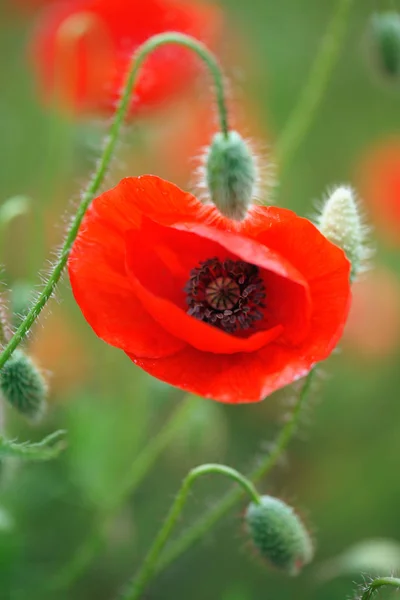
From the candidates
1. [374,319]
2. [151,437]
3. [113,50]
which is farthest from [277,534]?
[374,319]

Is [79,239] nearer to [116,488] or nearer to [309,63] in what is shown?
[116,488]

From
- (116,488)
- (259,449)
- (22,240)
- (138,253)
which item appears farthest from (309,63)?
(138,253)

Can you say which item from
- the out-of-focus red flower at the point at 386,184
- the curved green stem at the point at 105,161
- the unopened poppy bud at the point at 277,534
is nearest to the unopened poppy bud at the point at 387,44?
the curved green stem at the point at 105,161

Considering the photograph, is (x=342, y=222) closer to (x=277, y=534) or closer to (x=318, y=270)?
(x=318, y=270)

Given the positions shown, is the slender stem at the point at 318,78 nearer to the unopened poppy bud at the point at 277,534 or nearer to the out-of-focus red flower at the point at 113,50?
the out-of-focus red flower at the point at 113,50

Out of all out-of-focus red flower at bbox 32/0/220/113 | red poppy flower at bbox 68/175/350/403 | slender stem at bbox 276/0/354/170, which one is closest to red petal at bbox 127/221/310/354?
red poppy flower at bbox 68/175/350/403

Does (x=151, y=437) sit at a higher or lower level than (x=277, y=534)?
higher

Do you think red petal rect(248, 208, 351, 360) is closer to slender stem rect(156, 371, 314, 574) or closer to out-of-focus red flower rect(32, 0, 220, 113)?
slender stem rect(156, 371, 314, 574)
